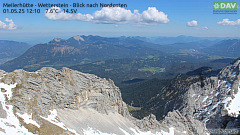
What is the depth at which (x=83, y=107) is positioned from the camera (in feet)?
241

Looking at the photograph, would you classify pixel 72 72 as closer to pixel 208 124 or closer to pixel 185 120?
pixel 185 120

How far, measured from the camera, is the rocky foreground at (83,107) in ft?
164

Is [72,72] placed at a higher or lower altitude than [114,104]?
higher

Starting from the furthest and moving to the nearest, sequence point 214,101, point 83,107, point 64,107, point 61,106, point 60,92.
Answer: point 214,101
point 83,107
point 60,92
point 64,107
point 61,106

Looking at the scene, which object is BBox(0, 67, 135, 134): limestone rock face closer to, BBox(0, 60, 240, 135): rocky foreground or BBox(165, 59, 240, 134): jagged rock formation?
BBox(0, 60, 240, 135): rocky foreground

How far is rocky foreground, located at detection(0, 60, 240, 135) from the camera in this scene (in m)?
49.9

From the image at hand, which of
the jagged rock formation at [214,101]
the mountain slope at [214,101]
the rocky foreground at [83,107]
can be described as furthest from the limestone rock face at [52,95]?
the jagged rock formation at [214,101]

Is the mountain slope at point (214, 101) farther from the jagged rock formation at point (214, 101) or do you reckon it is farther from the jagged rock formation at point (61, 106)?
the jagged rock formation at point (61, 106)

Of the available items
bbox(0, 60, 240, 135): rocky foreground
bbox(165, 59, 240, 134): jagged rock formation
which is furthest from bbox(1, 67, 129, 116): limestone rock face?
bbox(165, 59, 240, 134): jagged rock formation

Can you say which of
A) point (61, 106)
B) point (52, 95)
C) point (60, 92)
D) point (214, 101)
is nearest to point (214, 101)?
point (214, 101)

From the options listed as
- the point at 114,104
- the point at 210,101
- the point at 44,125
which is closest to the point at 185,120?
the point at 210,101

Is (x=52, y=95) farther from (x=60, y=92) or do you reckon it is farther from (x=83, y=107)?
(x=83, y=107)

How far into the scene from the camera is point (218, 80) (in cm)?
12450

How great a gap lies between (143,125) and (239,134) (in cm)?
3727
